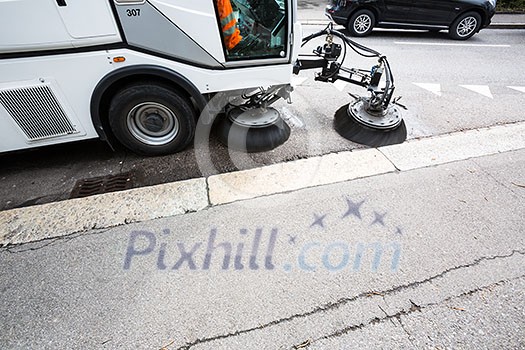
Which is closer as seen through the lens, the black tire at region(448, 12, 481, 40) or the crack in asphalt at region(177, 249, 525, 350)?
the crack in asphalt at region(177, 249, 525, 350)

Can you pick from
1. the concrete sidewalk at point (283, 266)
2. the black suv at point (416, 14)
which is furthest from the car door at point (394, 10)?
the concrete sidewalk at point (283, 266)

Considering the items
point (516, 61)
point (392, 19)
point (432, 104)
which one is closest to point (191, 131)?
point (432, 104)

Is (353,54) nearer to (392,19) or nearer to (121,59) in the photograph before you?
(392,19)

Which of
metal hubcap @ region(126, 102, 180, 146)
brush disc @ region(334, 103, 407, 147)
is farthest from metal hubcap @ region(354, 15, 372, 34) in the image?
metal hubcap @ region(126, 102, 180, 146)

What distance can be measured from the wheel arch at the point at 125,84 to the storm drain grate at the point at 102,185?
47cm

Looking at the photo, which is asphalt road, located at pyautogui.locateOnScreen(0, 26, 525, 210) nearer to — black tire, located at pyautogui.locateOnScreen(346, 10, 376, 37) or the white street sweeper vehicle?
the white street sweeper vehicle

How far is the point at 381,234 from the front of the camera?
226cm

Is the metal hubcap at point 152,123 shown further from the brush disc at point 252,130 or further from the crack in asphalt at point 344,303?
the crack in asphalt at point 344,303

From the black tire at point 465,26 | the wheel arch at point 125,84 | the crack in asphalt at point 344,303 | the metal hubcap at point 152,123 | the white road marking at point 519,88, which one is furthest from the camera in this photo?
the black tire at point 465,26

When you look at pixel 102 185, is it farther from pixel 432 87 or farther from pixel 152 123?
pixel 432 87

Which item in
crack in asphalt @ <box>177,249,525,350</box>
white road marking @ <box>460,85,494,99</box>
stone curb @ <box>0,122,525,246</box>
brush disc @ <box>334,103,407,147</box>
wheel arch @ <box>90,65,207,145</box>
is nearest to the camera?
crack in asphalt @ <box>177,249,525,350</box>

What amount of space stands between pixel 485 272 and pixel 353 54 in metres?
5.56

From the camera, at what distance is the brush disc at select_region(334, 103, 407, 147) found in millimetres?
3287

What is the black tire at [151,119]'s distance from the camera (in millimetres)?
2658
